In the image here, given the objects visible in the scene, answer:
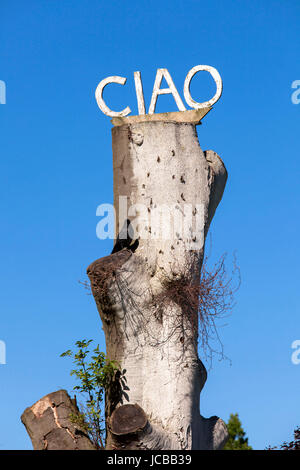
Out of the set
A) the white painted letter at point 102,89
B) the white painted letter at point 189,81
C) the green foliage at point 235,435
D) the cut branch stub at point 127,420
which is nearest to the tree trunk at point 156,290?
the cut branch stub at point 127,420

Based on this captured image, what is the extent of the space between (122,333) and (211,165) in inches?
105

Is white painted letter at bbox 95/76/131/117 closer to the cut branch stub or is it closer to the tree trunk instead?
the tree trunk

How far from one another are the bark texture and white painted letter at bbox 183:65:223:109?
4.25m

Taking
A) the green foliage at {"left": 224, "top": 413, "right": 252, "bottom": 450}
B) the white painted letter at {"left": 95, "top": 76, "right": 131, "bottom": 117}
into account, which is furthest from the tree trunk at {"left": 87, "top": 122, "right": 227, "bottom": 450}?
the green foliage at {"left": 224, "top": 413, "right": 252, "bottom": 450}

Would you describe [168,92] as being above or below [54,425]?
above

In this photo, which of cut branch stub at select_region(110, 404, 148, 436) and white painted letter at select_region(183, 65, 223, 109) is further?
white painted letter at select_region(183, 65, 223, 109)

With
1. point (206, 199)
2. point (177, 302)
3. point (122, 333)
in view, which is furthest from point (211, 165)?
point (122, 333)

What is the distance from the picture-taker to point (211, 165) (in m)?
9.88

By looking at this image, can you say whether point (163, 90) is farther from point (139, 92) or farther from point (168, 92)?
point (139, 92)

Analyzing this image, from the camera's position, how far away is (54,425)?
9.00 metres

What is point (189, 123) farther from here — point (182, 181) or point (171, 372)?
point (171, 372)

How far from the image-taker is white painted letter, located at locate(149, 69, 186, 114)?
987 cm

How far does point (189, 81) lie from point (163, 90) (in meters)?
0.38

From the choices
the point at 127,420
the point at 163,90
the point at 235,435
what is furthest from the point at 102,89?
the point at 235,435
